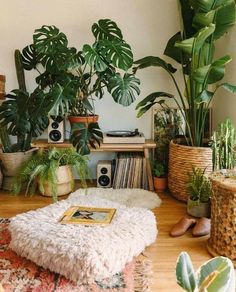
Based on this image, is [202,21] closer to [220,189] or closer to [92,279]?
[220,189]

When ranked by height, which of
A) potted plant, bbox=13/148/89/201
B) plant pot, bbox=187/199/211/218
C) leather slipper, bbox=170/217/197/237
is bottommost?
leather slipper, bbox=170/217/197/237

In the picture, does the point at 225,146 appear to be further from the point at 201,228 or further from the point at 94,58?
the point at 94,58

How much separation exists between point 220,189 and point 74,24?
2.10 metres

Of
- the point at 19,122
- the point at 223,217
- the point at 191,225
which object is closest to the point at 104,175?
the point at 19,122

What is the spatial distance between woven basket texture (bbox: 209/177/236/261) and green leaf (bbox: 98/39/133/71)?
119 centimetres

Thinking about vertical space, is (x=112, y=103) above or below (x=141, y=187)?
above

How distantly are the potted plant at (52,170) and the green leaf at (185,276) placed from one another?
1.82 meters

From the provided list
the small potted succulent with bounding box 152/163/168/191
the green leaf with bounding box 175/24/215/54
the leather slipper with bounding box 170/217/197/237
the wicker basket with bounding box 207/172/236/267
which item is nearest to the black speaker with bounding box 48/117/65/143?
the small potted succulent with bounding box 152/163/168/191

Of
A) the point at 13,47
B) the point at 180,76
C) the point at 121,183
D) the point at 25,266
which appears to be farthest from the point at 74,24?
the point at 25,266

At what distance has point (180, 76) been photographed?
114 inches

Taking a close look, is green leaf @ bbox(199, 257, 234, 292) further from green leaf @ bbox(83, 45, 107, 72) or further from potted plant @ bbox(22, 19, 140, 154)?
green leaf @ bbox(83, 45, 107, 72)

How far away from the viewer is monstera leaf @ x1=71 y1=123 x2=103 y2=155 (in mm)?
2365

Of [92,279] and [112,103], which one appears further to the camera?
[112,103]

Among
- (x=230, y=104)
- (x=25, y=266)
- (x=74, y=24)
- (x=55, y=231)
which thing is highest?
(x=74, y=24)
